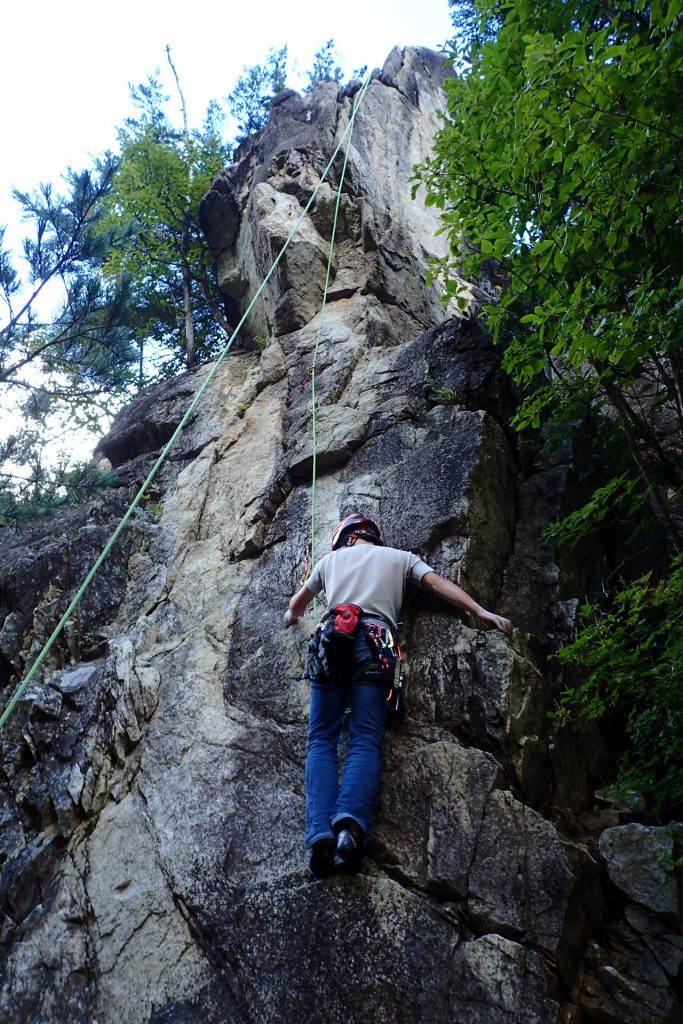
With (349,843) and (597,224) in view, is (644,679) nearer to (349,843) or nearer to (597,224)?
(349,843)

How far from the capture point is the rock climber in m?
3.71

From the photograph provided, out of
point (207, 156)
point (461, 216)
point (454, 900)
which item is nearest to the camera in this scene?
point (454, 900)

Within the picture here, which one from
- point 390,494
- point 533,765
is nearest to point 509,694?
point 533,765

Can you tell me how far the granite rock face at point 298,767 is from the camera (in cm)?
357

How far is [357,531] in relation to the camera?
16.4 ft

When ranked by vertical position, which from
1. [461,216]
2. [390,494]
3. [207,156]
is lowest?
[390,494]

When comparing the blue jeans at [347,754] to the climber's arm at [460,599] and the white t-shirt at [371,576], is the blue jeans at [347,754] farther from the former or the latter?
the climber's arm at [460,599]

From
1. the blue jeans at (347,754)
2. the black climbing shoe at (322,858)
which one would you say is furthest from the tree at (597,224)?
the black climbing shoe at (322,858)

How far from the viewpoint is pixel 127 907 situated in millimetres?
4230

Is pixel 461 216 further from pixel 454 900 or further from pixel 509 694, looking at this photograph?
pixel 454 900

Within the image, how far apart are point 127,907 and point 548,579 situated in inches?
139

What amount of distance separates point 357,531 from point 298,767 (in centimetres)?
160

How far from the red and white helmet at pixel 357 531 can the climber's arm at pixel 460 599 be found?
0.50 metres

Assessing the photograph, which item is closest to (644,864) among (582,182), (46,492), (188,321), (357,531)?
(357,531)
